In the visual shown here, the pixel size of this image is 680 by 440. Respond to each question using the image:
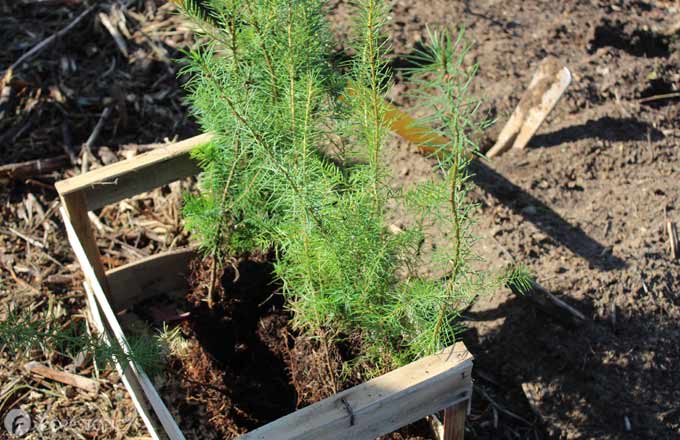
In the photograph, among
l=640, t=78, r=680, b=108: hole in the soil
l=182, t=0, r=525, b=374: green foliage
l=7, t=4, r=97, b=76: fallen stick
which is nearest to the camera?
l=182, t=0, r=525, b=374: green foliage

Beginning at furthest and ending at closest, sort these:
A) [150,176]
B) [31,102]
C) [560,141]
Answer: [31,102] < [560,141] < [150,176]

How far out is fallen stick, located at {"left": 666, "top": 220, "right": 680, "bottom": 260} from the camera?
3549 millimetres

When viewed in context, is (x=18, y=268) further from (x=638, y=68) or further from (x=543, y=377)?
(x=638, y=68)

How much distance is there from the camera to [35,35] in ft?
15.4

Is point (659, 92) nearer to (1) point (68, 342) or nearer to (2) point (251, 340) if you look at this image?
(2) point (251, 340)

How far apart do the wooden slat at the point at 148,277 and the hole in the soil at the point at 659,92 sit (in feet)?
8.78

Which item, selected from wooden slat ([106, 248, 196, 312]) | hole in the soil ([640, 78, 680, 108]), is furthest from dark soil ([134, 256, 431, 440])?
hole in the soil ([640, 78, 680, 108])

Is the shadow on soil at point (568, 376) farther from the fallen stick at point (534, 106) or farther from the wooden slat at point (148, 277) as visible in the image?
the wooden slat at point (148, 277)

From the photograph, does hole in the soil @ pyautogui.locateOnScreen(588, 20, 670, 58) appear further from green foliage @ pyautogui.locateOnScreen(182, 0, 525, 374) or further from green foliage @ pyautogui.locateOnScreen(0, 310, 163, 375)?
green foliage @ pyautogui.locateOnScreen(0, 310, 163, 375)

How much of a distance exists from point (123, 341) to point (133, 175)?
71 cm

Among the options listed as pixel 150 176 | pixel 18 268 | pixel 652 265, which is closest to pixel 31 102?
pixel 18 268

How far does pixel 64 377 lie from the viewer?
3334 mm

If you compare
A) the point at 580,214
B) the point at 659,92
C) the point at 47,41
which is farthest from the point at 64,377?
the point at 659,92

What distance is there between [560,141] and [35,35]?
3.09 m
